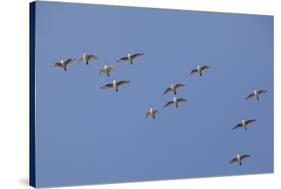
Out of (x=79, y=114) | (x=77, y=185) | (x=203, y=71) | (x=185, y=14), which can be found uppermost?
(x=185, y=14)

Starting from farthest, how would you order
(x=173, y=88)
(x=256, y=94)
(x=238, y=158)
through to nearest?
(x=256, y=94), (x=238, y=158), (x=173, y=88)

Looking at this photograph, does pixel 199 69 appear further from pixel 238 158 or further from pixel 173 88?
pixel 238 158

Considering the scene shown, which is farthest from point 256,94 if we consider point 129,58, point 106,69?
point 106,69

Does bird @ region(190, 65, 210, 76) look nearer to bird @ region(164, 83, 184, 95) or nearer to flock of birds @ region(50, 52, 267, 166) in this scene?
flock of birds @ region(50, 52, 267, 166)

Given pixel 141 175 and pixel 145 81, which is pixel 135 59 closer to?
pixel 145 81

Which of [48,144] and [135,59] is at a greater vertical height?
[135,59]

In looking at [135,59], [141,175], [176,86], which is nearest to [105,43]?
[135,59]

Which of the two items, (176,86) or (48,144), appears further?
(176,86)

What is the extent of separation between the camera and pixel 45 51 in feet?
26.5

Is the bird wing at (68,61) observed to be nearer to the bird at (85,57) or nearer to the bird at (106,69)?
the bird at (85,57)

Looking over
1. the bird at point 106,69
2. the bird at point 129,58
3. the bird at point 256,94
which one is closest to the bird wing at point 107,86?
the bird at point 106,69

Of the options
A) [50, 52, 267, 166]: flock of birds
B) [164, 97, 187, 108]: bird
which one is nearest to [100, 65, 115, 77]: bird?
[50, 52, 267, 166]: flock of birds

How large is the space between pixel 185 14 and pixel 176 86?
910 mm

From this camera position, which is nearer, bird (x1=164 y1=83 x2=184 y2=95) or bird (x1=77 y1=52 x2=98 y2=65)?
bird (x1=77 y1=52 x2=98 y2=65)
